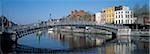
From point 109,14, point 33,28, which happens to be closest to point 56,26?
point 33,28

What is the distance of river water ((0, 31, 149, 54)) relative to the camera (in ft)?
17.6

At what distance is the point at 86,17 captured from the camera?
626 cm

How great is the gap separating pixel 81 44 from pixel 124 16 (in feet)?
2.51

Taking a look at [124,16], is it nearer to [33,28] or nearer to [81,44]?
[81,44]

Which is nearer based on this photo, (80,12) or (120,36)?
(80,12)

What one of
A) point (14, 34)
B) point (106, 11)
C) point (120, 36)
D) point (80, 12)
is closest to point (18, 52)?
point (14, 34)

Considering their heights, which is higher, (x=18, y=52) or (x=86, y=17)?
(x=86, y=17)

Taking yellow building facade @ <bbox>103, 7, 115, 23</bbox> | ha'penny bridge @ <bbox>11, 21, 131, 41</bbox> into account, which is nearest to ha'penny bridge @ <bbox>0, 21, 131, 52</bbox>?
ha'penny bridge @ <bbox>11, 21, 131, 41</bbox>

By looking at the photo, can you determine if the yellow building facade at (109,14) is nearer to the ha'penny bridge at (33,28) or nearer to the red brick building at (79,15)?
the ha'penny bridge at (33,28)

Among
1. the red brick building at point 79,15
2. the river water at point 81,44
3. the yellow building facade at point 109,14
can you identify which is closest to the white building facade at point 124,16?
the yellow building facade at point 109,14

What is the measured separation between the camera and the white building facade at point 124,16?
6.21 metres

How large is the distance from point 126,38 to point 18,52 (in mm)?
2212

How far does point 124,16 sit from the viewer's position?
636cm

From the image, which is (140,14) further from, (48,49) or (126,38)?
(48,49)
